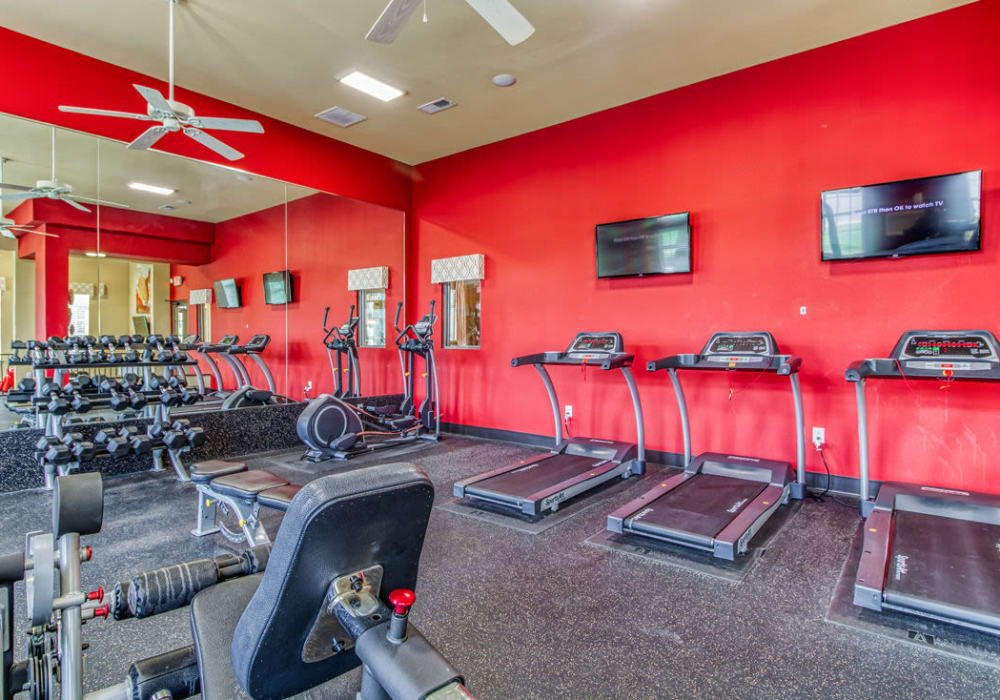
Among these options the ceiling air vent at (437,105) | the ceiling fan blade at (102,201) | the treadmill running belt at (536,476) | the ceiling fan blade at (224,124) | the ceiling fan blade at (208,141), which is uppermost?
the ceiling air vent at (437,105)

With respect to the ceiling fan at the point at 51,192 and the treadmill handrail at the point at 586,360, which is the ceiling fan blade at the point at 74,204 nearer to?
the ceiling fan at the point at 51,192

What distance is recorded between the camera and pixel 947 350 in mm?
3441

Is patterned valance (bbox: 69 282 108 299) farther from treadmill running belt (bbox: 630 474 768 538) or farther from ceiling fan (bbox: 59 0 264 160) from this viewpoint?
treadmill running belt (bbox: 630 474 768 538)

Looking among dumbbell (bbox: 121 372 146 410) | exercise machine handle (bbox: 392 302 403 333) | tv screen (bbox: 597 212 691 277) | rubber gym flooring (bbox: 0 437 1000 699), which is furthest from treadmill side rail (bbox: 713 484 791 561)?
exercise machine handle (bbox: 392 302 403 333)

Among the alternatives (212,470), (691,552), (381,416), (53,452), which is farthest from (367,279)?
(691,552)

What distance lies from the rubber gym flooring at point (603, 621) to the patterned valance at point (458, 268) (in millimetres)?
Result: 3539

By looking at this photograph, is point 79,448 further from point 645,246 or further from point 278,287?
point 645,246

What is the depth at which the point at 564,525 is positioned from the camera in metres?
3.60

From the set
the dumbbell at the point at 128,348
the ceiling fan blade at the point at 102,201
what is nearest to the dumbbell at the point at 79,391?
the dumbbell at the point at 128,348

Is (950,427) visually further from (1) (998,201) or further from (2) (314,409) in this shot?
(2) (314,409)

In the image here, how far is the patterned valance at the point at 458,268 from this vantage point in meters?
6.48

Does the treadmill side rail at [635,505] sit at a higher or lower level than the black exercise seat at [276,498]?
lower

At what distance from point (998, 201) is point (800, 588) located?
3.16 meters

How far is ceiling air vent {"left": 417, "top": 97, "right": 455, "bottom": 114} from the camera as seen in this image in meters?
5.21
